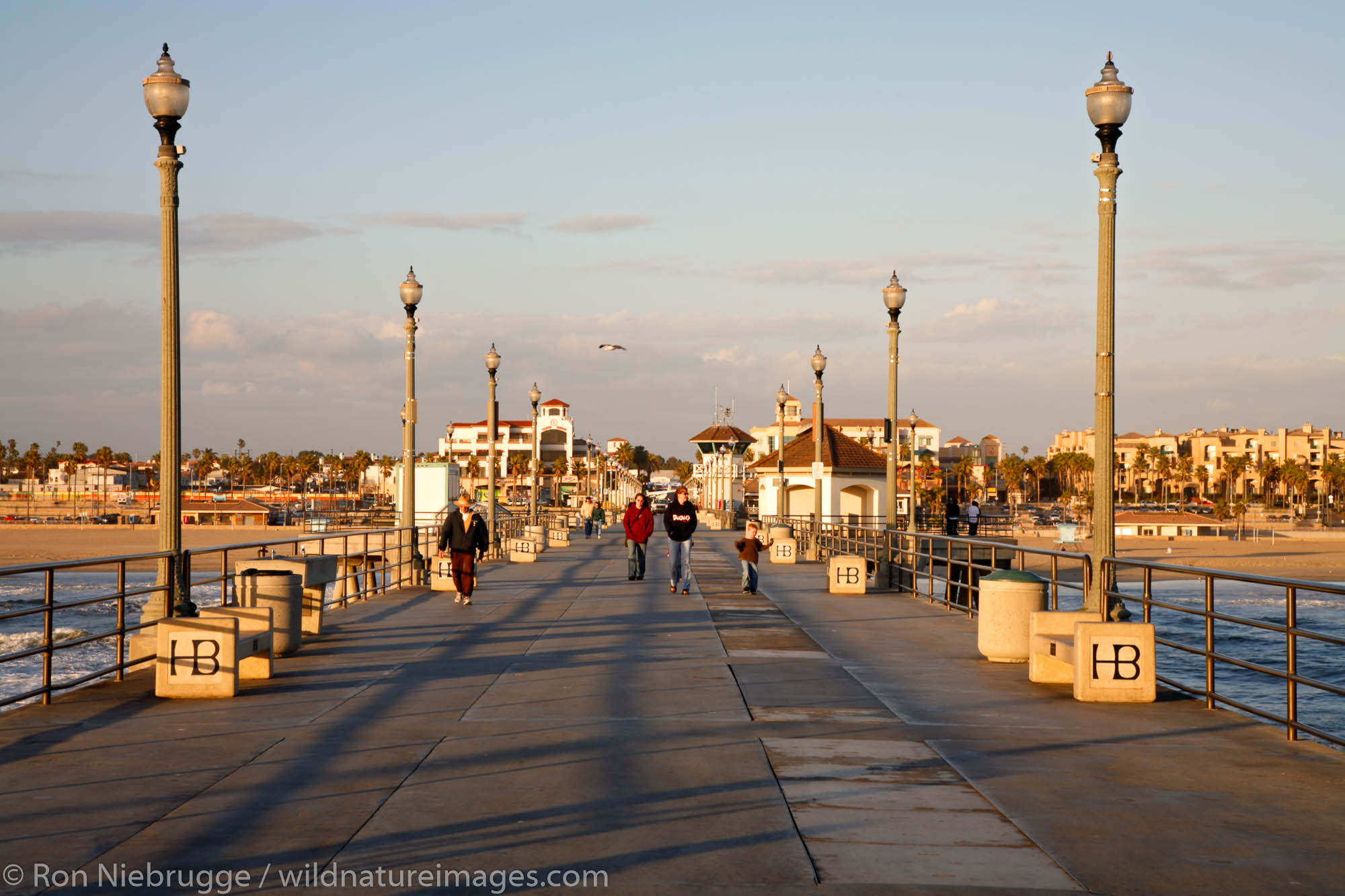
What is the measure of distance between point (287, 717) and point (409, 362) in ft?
56.5

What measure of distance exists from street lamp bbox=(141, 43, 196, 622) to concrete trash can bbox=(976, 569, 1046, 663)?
7977mm

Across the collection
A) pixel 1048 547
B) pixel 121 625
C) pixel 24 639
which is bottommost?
pixel 1048 547

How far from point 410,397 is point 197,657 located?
618 inches

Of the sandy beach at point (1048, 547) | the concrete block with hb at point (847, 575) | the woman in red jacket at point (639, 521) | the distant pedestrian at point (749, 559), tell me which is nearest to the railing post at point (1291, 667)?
the distant pedestrian at point (749, 559)

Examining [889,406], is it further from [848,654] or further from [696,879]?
[696,879]

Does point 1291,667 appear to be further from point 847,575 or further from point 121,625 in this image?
point 847,575

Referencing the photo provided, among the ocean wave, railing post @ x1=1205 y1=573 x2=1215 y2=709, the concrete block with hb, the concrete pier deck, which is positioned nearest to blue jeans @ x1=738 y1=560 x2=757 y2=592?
the concrete block with hb

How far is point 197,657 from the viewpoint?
10.4 meters

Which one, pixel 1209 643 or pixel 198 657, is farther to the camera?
pixel 198 657

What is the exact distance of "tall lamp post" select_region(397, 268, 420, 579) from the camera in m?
25.5

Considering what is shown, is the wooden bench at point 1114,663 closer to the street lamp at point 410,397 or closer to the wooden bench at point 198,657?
the wooden bench at point 198,657

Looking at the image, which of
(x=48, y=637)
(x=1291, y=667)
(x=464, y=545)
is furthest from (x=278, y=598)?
(x=1291, y=667)

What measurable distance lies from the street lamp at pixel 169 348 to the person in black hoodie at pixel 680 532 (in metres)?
10.2

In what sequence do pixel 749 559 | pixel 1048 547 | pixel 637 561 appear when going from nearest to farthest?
1. pixel 749 559
2. pixel 637 561
3. pixel 1048 547
